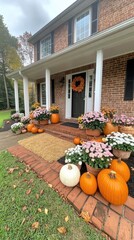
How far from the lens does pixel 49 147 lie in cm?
301

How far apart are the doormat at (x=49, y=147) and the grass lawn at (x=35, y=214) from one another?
0.68 meters

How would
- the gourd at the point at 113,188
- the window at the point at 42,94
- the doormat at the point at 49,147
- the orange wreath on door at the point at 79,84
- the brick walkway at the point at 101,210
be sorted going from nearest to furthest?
1. the brick walkway at the point at 101,210
2. the gourd at the point at 113,188
3. the doormat at the point at 49,147
4. the orange wreath on door at the point at 79,84
5. the window at the point at 42,94

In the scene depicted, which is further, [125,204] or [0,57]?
[0,57]

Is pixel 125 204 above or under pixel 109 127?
under

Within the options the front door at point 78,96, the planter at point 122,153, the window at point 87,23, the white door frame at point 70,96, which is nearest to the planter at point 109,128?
the planter at point 122,153

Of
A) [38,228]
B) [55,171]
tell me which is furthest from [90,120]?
[38,228]

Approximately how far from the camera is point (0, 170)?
225 centimetres

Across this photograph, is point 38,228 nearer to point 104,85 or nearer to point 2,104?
point 104,85

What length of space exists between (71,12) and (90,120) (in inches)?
207

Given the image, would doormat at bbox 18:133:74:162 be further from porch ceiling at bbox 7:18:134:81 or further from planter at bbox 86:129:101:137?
porch ceiling at bbox 7:18:134:81

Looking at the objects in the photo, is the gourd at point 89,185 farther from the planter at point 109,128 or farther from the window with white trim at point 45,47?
the window with white trim at point 45,47

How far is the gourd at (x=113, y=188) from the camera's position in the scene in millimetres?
1326

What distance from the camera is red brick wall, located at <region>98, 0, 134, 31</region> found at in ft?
12.8

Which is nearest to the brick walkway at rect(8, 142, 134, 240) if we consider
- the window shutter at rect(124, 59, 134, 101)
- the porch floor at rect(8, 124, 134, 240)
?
the porch floor at rect(8, 124, 134, 240)
